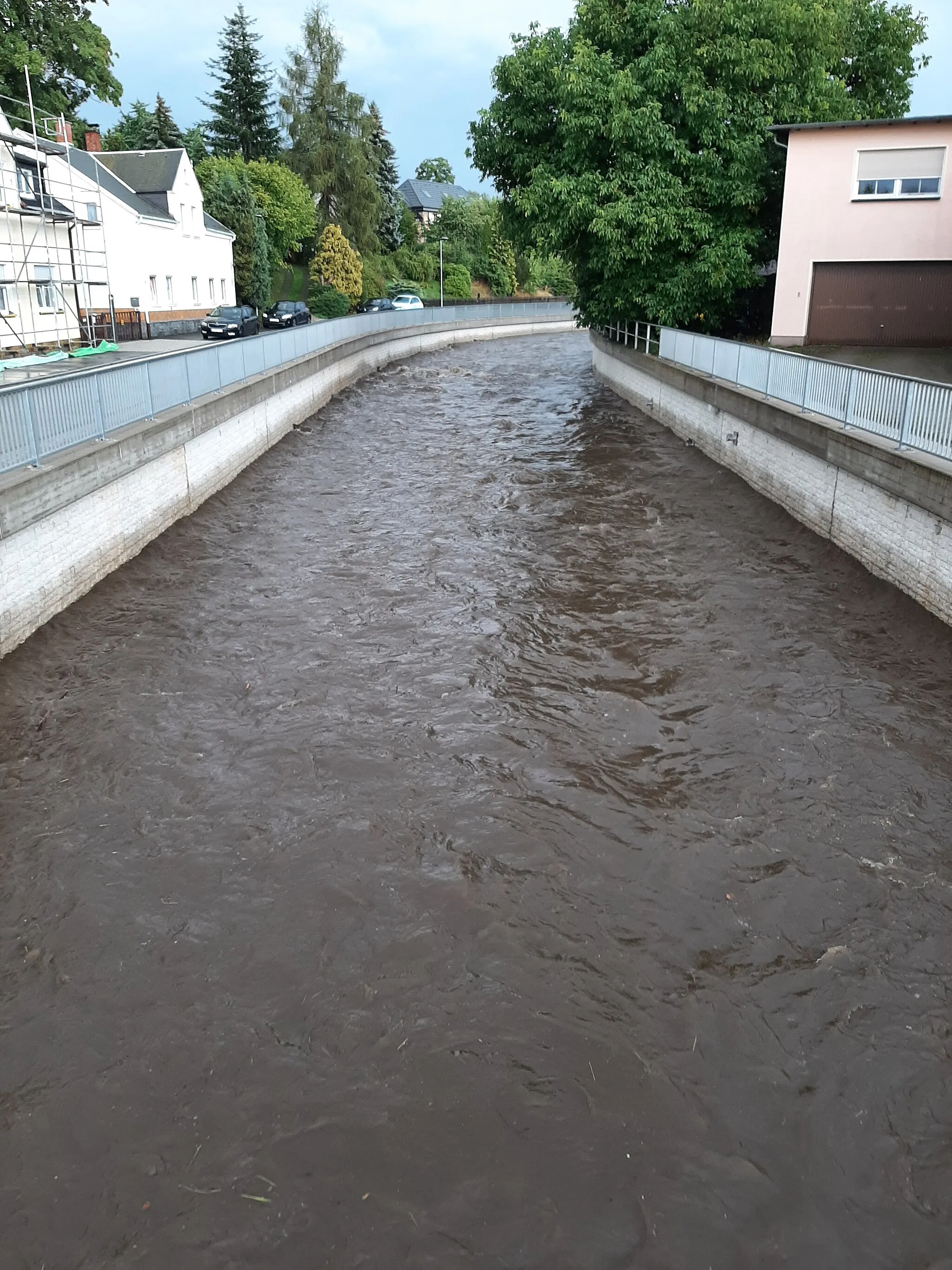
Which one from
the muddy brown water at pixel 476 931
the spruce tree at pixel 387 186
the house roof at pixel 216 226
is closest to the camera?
the muddy brown water at pixel 476 931

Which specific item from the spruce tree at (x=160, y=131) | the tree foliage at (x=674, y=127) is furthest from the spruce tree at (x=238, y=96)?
the tree foliage at (x=674, y=127)

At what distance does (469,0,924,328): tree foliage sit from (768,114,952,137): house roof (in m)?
1.28

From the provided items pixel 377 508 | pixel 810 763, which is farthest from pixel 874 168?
pixel 810 763

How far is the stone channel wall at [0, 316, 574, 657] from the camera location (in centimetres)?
928

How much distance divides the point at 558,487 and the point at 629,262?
11287 mm

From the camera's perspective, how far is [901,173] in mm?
23516

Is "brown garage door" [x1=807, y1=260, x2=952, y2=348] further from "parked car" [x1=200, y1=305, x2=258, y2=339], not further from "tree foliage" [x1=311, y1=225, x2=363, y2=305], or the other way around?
"tree foliage" [x1=311, y1=225, x2=363, y2=305]

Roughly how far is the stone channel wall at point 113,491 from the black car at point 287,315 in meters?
21.7

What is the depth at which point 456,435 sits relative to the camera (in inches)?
906

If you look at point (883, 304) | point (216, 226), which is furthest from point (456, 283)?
point (883, 304)

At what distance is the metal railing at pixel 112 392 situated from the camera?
9.72 meters

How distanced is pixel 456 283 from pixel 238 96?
62.9ft

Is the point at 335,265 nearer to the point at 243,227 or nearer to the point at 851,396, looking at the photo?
the point at 243,227

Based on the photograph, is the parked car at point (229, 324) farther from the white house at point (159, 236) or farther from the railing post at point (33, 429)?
the railing post at point (33, 429)
